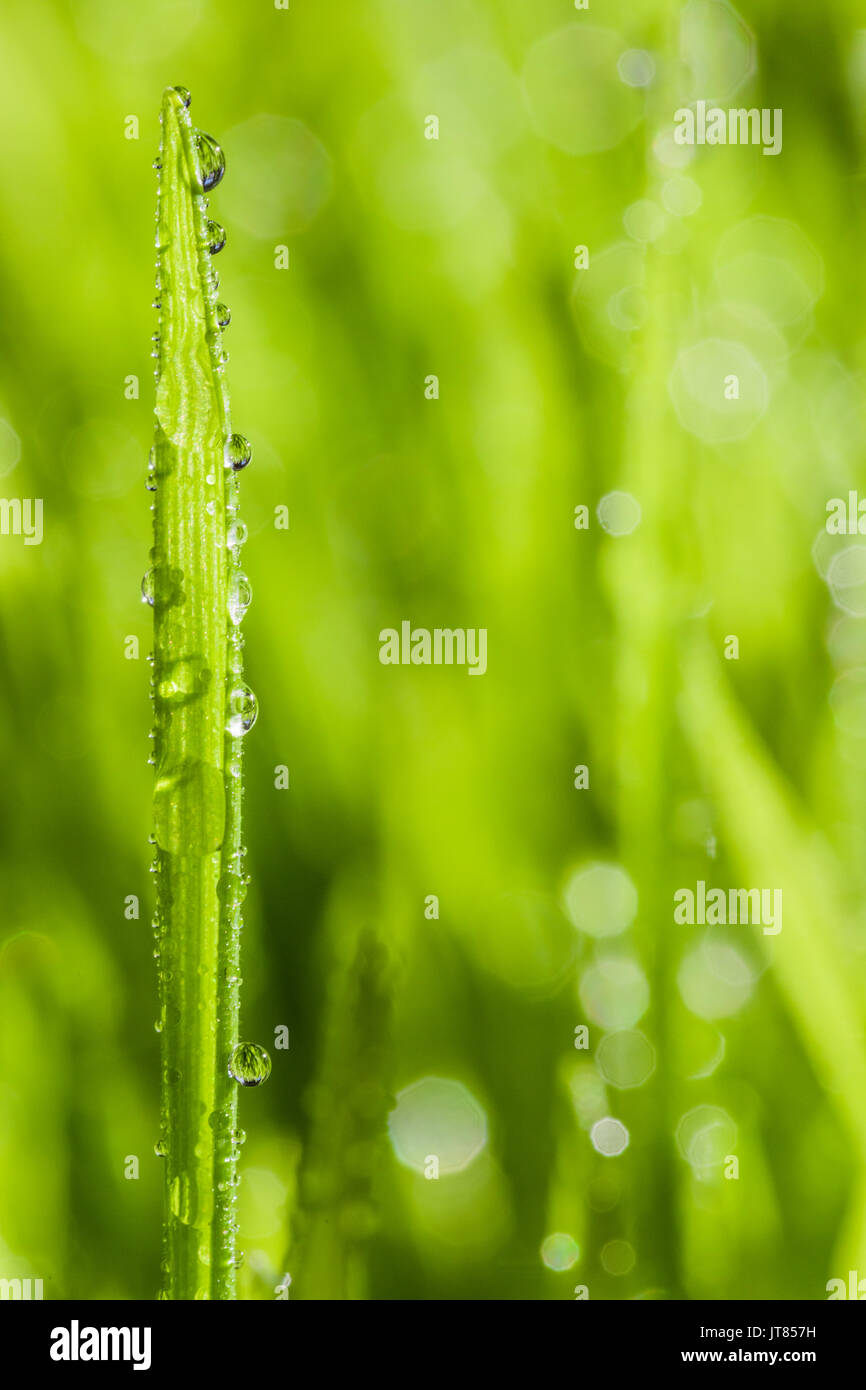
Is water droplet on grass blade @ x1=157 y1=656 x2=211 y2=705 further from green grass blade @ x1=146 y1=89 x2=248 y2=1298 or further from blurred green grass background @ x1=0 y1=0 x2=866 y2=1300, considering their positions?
blurred green grass background @ x1=0 y1=0 x2=866 y2=1300

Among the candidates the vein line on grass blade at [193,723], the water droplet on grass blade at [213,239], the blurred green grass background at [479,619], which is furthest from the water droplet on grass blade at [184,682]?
the blurred green grass background at [479,619]

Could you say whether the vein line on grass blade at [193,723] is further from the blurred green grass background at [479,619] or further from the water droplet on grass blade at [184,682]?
the blurred green grass background at [479,619]

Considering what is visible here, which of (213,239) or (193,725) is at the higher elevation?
(213,239)

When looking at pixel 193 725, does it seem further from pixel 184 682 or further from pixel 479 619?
pixel 479 619

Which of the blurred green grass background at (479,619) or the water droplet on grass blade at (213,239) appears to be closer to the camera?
the water droplet on grass blade at (213,239)

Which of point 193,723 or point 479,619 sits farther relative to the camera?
point 479,619

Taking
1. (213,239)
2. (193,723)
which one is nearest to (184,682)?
(193,723)

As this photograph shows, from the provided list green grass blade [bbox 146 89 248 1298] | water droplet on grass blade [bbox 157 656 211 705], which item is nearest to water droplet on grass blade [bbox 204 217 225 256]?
green grass blade [bbox 146 89 248 1298]
